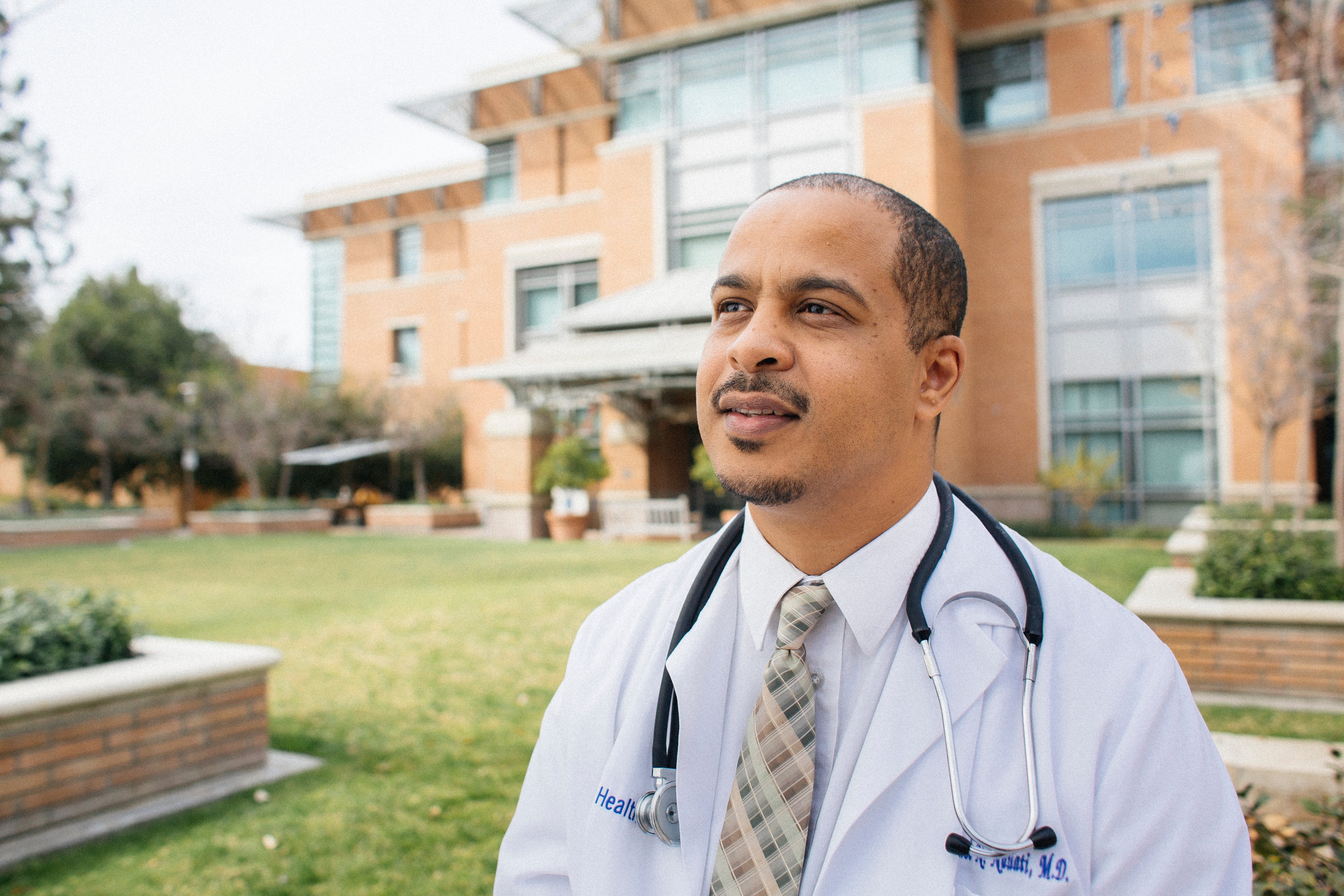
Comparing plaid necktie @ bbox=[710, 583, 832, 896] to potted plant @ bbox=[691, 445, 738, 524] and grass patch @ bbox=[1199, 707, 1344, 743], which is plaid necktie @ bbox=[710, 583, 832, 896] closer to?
grass patch @ bbox=[1199, 707, 1344, 743]

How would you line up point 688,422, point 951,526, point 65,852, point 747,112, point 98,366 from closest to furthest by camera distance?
point 951,526 → point 65,852 → point 747,112 → point 688,422 → point 98,366

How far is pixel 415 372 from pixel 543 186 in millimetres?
10133

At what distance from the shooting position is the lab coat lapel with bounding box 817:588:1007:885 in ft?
4.29

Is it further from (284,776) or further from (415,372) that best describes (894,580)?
(415,372)

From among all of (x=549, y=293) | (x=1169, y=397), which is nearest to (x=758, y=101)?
(x=549, y=293)

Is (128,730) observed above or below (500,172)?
below

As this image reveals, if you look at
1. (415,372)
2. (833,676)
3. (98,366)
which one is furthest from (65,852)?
(98,366)

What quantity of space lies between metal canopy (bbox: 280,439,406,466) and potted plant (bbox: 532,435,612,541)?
37.7ft

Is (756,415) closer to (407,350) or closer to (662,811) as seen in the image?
(662,811)

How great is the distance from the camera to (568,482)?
2139 centimetres

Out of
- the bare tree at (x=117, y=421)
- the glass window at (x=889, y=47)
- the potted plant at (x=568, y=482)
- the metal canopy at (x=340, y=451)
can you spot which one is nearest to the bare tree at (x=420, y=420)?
the metal canopy at (x=340, y=451)

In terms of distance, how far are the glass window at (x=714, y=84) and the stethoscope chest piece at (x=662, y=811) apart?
75.3 ft

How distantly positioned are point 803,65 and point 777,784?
22.9 m

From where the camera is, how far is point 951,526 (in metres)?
1.58
